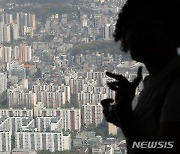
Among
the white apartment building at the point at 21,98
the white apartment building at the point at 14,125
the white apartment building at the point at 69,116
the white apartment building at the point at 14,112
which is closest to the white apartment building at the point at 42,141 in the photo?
the white apartment building at the point at 14,125

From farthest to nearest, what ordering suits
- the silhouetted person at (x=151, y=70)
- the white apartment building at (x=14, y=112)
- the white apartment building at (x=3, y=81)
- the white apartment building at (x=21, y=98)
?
1. the white apartment building at (x=3, y=81)
2. the white apartment building at (x=21, y=98)
3. the white apartment building at (x=14, y=112)
4. the silhouetted person at (x=151, y=70)

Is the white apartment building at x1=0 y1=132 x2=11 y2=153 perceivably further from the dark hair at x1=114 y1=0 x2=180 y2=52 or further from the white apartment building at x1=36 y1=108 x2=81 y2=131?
the dark hair at x1=114 y1=0 x2=180 y2=52

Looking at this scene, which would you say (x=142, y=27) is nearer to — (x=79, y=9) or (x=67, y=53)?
(x=67, y=53)

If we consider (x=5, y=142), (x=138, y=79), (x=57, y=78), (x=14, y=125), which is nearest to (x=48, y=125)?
(x=14, y=125)

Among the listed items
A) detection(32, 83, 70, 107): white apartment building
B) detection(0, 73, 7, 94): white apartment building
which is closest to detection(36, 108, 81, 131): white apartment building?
detection(32, 83, 70, 107): white apartment building

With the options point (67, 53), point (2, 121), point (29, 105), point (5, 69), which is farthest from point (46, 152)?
point (67, 53)

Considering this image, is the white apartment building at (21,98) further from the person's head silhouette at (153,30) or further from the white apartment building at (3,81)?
the person's head silhouette at (153,30)
